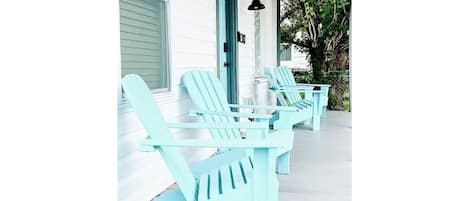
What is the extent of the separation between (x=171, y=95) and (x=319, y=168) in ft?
5.09

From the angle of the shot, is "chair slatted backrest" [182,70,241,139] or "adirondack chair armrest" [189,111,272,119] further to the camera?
"chair slatted backrest" [182,70,241,139]

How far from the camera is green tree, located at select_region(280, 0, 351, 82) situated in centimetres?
1020

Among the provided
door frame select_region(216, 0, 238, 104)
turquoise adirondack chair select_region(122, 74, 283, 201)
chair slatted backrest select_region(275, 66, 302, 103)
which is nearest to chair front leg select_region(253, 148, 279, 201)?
turquoise adirondack chair select_region(122, 74, 283, 201)

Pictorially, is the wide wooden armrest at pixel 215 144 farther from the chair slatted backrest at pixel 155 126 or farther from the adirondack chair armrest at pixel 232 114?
the adirondack chair armrest at pixel 232 114

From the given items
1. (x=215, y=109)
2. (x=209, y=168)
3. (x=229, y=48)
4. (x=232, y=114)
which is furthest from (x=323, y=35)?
(x=209, y=168)

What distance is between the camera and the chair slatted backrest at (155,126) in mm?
2043

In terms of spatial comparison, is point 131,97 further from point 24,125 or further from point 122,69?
point 24,125

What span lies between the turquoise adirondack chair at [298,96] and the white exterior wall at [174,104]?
2014mm

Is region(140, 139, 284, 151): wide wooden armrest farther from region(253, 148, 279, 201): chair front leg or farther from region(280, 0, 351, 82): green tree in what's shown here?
region(280, 0, 351, 82): green tree

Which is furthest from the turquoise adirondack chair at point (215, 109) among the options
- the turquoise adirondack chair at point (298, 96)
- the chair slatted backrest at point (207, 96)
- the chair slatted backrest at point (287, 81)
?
the chair slatted backrest at point (287, 81)

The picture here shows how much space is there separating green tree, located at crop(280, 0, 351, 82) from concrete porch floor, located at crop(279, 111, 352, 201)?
4082 mm

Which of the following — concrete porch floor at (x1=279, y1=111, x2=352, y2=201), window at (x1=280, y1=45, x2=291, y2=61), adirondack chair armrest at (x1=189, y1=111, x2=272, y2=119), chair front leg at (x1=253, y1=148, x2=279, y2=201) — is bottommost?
concrete porch floor at (x1=279, y1=111, x2=352, y2=201)

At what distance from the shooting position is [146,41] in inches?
112

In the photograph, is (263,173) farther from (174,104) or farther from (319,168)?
(319,168)
